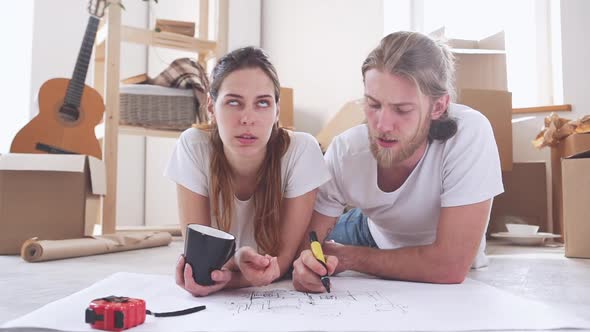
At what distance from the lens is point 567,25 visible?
2314 millimetres

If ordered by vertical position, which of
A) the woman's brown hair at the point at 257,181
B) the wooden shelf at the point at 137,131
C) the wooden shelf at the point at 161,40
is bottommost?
the woman's brown hair at the point at 257,181

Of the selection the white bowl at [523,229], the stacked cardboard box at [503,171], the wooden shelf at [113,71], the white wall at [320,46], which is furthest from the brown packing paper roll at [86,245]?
the stacked cardboard box at [503,171]

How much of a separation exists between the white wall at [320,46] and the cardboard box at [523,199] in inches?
32.8

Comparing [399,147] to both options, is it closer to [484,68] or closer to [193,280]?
[193,280]

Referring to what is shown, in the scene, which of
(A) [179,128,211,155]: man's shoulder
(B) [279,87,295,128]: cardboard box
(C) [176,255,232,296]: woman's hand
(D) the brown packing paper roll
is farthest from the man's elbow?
(B) [279,87,295,128]: cardboard box

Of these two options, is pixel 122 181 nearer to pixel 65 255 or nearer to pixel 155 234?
pixel 155 234

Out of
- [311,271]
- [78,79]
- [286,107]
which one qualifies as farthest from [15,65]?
[311,271]

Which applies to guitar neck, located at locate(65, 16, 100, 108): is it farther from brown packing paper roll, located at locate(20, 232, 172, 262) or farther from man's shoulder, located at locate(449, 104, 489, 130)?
man's shoulder, located at locate(449, 104, 489, 130)

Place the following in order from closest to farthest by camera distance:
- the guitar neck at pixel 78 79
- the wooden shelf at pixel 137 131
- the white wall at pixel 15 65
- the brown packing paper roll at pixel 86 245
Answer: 1. the brown packing paper roll at pixel 86 245
2. the guitar neck at pixel 78 79
3. the wooden shelf at pixel 137 131
4. the white wall at pixel 15 65

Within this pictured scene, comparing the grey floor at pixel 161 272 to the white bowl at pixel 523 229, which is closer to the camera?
the grey floor at pixel 161 272

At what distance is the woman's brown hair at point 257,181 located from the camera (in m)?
1.04

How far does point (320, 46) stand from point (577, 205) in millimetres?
1642

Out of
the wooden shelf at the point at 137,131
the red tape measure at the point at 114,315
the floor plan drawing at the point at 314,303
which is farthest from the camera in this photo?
the wooden shelf at the point at 137,131

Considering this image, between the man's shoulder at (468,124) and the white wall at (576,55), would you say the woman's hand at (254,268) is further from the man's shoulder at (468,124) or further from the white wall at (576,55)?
the white wall at (576,55)
